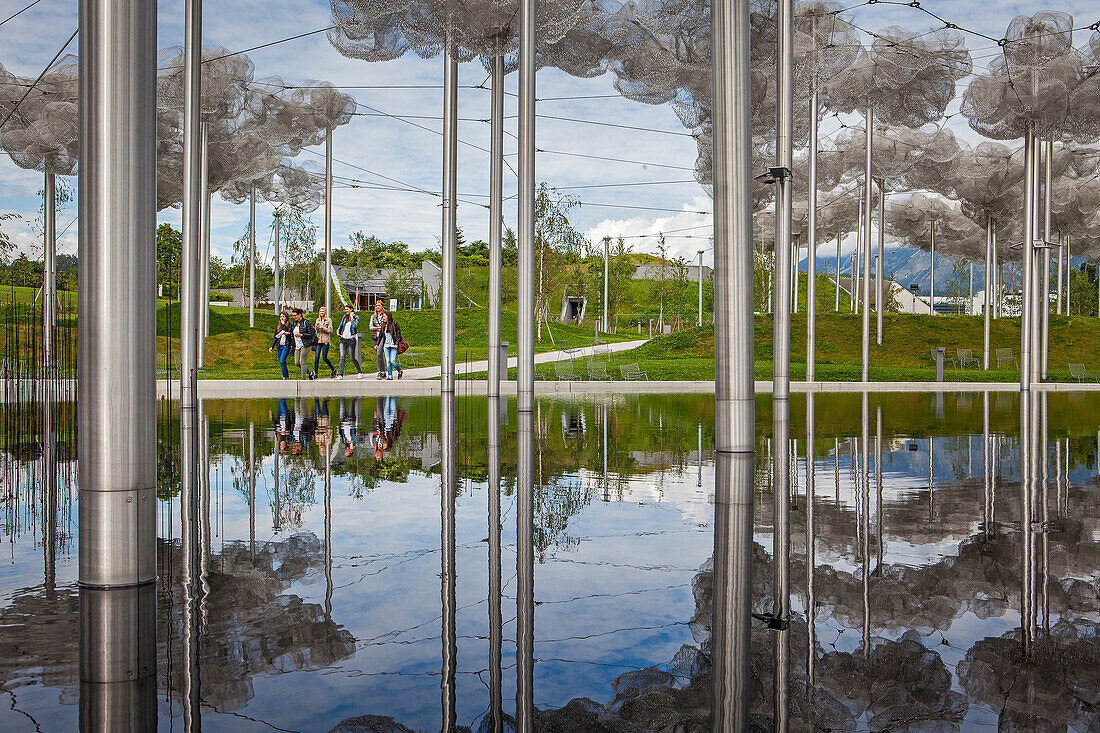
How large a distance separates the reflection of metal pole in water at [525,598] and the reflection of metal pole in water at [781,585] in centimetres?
69

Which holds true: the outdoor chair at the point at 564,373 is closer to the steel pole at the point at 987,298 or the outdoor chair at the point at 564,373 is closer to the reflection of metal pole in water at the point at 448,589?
the steel pole at the point at 987,298

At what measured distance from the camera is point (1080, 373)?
3017cm

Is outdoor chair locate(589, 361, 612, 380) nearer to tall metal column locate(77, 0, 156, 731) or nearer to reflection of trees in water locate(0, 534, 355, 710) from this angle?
reflection of trees in water locate(0, 534, 355, 710)

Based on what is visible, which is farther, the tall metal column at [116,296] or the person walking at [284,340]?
the person walking at [284,340]

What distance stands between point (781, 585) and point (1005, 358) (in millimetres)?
35543

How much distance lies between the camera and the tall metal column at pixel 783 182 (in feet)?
44.4

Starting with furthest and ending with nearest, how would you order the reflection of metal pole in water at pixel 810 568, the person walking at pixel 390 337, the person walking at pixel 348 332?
the person walking at pixel 348 332 → the person walking at pixel 390 337 → the reflection of metal pole in water at pixel 810 568

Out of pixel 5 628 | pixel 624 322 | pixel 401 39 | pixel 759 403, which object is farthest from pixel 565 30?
pixel 624 322

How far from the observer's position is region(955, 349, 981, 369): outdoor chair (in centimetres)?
3469

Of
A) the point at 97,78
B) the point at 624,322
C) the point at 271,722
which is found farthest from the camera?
the point at 624,322

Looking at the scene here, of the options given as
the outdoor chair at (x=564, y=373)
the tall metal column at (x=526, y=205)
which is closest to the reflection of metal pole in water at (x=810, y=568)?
the tall metal column at (x=526, y=205)

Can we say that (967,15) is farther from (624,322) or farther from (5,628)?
(624,322)

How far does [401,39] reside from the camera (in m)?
16.8

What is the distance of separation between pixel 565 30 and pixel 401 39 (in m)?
3.33
